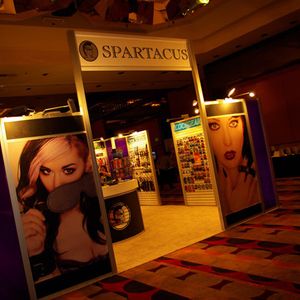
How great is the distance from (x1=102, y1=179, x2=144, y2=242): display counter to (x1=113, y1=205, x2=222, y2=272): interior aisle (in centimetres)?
14

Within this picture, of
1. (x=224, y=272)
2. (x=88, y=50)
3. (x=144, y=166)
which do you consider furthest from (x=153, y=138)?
(x=224, y=272)

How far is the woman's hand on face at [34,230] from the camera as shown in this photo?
3834 mm

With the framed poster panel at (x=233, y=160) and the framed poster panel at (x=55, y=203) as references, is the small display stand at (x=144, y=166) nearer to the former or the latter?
the framed poster panel at (x=233, y=160)

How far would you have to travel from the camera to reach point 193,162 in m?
7.88

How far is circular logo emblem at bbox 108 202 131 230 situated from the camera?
230 inches

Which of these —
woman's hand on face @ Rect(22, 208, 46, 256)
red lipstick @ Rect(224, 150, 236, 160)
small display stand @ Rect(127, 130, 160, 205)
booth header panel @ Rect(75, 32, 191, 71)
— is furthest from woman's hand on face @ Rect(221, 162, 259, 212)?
small display stand @ Rect(127, 130, 160, 205)

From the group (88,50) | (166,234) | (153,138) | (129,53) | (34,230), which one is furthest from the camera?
(153,138)

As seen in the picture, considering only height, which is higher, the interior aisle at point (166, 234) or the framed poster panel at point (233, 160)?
the framed poster panel at point (233, 160)

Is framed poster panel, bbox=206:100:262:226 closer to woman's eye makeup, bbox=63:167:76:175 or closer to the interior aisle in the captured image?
the interior aisle

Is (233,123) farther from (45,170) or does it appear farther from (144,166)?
(144,166)

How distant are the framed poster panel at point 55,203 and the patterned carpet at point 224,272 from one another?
0.31m

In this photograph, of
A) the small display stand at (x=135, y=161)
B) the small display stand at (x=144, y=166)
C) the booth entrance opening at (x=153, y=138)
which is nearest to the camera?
the booth entrance opening at (x=153, y=138)

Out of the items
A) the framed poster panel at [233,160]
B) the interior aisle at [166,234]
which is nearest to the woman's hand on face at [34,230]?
the interior aisle at [166,234]

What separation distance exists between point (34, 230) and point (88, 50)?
7.36 feet
